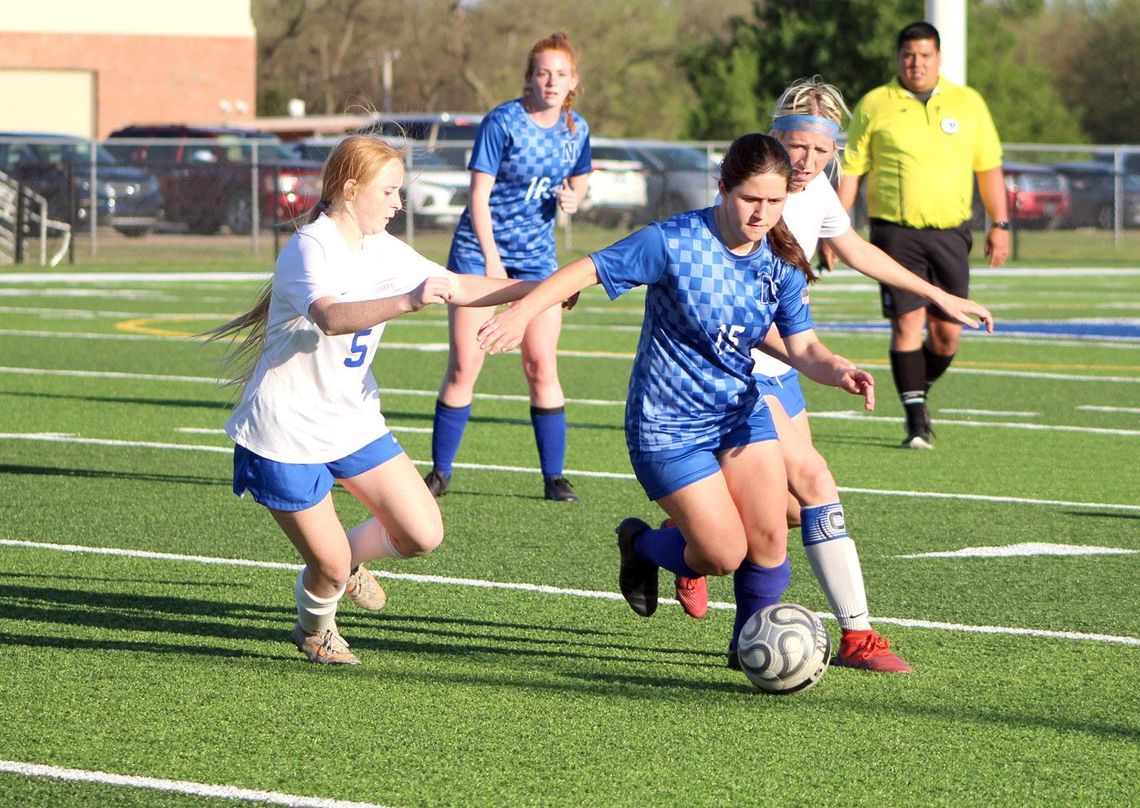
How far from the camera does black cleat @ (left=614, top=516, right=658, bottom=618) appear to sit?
6074mm

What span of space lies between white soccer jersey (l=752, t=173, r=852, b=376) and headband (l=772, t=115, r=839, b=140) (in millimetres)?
227

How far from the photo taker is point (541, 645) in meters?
6.07

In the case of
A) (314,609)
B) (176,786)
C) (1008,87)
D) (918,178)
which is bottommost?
(176,786)

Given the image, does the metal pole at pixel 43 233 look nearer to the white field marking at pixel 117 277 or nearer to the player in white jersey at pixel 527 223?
the white field marking at pixel 117 277

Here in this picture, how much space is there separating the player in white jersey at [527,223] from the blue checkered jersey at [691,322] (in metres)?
3.41

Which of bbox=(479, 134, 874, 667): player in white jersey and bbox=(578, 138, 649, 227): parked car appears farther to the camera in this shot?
bbox=(578, 138, 649, 227): parked car

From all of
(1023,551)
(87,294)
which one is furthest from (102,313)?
(1023,551)

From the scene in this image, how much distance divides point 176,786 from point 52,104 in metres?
49.6

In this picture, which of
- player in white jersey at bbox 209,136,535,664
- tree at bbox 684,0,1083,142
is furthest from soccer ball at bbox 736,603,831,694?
tree at bbox 684,0,1083,142

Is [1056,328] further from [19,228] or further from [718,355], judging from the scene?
[19,228]

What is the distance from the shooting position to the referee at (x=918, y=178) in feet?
35.8

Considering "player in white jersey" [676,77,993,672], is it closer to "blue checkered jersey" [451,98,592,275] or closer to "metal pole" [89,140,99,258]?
"blue checkered jersey" [451,98,592,275]

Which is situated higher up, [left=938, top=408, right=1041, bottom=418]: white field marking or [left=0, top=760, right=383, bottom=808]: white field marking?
[left=938, top=408, right=1041, bottom=418]: white field marking

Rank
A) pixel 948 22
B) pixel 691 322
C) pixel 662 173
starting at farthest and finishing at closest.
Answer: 1. pixel 662 173
2. pixel 948 22
3. pixel 691 322
